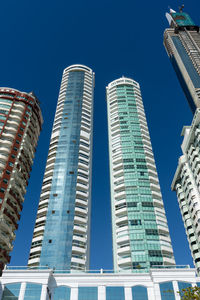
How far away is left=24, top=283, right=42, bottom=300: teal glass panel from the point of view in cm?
3831

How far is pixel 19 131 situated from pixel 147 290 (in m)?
52.2

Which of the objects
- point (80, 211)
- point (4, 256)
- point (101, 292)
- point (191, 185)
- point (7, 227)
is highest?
point (191, 185)

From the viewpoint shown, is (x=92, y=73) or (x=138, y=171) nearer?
(x=138, y=171)

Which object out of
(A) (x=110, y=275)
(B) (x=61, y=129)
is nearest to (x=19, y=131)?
(B) (x=61, y=129)

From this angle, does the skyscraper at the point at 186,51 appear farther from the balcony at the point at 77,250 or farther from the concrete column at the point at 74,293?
the concrete column at the point at 74,293

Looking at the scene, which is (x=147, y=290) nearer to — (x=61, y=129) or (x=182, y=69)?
(x=61, y=129)

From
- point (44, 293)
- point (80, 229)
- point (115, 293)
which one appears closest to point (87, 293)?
point (115, 293)

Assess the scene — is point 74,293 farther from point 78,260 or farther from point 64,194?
point 64,194

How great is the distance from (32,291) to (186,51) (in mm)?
140537

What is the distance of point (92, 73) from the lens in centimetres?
12169

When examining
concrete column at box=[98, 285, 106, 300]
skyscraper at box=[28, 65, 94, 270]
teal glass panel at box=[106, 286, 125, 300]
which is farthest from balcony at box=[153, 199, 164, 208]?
concrete column at box=[98, 285, 106, 300]

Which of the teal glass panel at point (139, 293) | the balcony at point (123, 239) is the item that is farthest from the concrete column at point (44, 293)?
the balcony at point (123, 239)

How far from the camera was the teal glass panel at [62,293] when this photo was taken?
40125 mm

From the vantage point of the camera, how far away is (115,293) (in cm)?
4066
